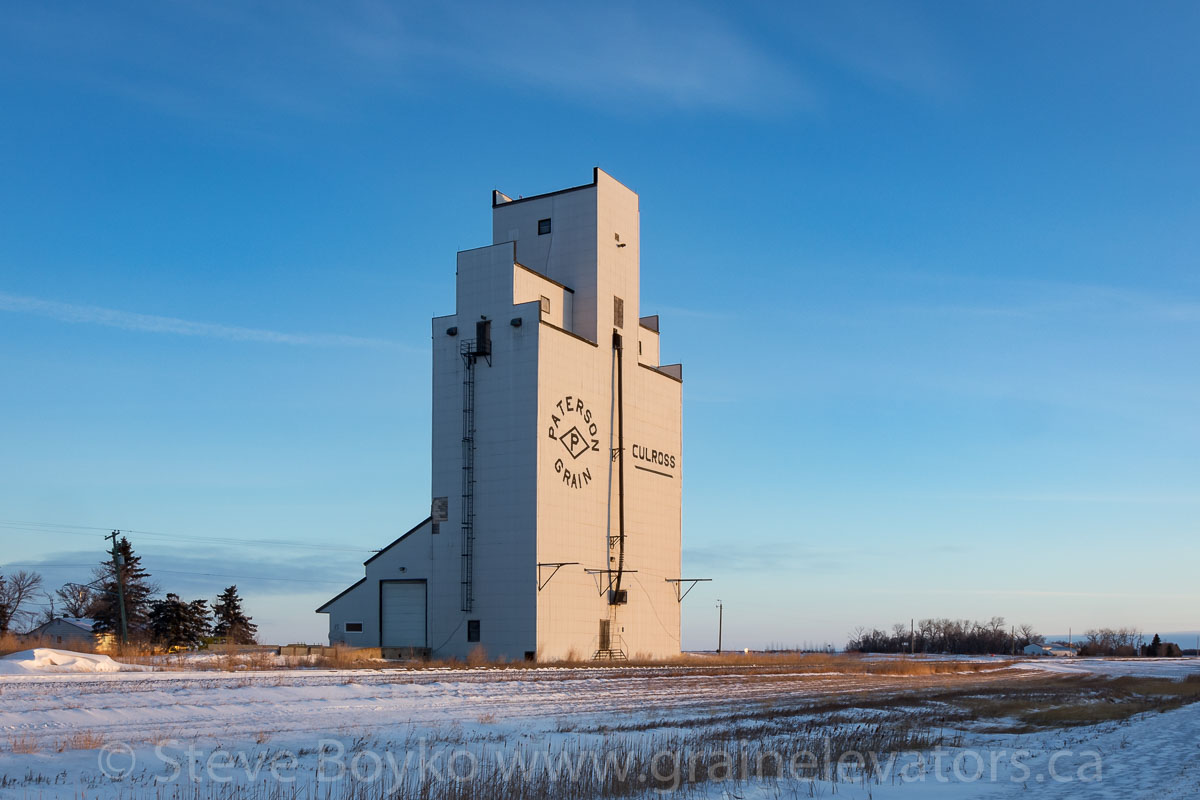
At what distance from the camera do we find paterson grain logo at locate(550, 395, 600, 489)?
54.4 metres

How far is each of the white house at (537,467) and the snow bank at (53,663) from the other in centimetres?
1986

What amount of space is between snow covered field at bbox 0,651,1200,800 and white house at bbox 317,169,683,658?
2102 centimetres

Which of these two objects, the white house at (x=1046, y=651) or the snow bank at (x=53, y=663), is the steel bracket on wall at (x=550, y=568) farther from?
the white house at (x=1046, y=651)

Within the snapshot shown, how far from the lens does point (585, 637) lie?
181ft

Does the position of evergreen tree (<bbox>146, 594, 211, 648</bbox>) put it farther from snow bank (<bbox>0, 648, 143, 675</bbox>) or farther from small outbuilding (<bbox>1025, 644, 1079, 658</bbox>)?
small outbuilding (<bbox>1025, 644, 1079, 658</bbox>)

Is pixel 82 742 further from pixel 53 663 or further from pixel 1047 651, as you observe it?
pixel 1047 651

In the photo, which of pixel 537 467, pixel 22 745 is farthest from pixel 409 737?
pixel 537 467

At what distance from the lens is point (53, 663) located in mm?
33688

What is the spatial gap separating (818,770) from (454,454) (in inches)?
1562

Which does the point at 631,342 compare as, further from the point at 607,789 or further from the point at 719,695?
the point at 607,789

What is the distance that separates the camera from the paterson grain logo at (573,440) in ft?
178

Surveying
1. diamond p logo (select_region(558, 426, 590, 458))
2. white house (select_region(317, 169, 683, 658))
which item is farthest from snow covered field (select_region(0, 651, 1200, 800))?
diamond p logo (select_region(558, 426, 590, 458))

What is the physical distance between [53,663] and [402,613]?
23327 mm

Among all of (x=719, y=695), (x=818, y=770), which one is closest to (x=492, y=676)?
(x=719, y=695)
